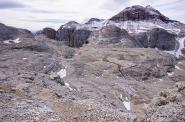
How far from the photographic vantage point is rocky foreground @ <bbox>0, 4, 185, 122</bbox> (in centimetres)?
3786

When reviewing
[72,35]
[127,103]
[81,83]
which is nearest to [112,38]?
[72,35]

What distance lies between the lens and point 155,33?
522 ft

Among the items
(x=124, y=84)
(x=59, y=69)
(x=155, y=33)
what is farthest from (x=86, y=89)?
(x=155, y=33)

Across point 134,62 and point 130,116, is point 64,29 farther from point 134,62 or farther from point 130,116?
point 130,116

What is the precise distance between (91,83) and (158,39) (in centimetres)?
9821

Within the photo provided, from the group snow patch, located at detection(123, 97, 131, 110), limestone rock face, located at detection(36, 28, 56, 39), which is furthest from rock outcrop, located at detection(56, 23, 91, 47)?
snow patch, located at detection(123, 97, 131, 110)

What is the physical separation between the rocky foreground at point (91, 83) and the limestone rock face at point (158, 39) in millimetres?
5177

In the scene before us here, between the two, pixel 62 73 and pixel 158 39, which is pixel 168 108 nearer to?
pixel 62 73

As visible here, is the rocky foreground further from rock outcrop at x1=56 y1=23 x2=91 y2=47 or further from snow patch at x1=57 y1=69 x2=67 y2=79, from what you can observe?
rock outcrop at x1=56 y1=23 x2=91 y2=47

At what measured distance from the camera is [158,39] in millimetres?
157125

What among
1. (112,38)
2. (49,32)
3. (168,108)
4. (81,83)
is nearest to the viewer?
(168,108)

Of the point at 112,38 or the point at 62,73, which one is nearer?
the point at 62,73

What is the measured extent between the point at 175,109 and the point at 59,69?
41.6 m

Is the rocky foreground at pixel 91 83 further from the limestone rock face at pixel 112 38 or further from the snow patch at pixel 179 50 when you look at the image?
the snow patch at pixel 179 50
